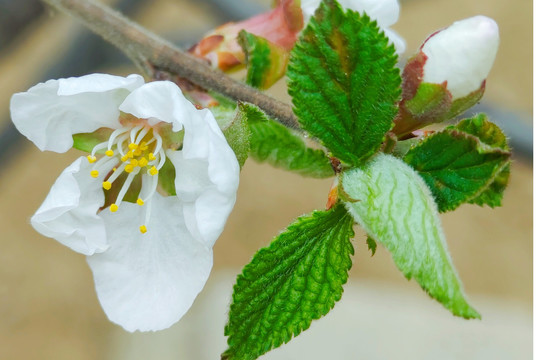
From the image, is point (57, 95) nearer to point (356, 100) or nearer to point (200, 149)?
point (200, 149)

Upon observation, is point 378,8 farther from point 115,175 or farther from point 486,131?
point 115,175

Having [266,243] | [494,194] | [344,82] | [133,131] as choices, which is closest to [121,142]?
[133,131]

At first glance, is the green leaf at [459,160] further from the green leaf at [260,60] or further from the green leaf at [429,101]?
the green leaf at [260,60]

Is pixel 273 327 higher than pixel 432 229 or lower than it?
lower

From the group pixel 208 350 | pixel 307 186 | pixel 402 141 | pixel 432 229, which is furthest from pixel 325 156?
pixel 307 186

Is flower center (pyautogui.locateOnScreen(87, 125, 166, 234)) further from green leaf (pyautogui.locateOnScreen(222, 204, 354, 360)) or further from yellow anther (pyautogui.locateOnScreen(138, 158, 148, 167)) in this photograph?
green leaf (pyautogui.locateOnScreen(222, 204, 354, 360))

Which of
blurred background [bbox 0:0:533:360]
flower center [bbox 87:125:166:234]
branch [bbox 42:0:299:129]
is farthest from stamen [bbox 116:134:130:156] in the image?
blurred background [bbox 0:0:533:360]
